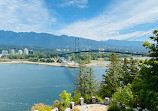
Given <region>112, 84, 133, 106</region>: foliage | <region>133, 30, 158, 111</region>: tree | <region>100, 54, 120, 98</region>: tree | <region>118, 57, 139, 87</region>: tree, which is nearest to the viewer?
<region>133, 30, 158, 111</region>: tree

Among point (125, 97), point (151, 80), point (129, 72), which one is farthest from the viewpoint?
point (129, 72)

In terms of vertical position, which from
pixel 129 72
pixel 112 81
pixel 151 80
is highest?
pixel 151 80

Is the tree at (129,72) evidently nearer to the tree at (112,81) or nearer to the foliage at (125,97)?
the tree at (112,81)

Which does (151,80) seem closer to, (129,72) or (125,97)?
(125,97)

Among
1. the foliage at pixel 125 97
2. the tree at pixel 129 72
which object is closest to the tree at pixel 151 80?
the foliage at pixel 125 97

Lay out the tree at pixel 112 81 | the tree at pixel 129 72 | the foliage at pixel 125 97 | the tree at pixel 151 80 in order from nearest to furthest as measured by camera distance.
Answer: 1. the tree at pixel 151 80
2. the foliage at pixel 125 97
3. the tree at pixel 129 72
4. the tree at pixel 112 81

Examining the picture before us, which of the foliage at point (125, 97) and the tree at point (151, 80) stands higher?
the tree at point (151, 80)

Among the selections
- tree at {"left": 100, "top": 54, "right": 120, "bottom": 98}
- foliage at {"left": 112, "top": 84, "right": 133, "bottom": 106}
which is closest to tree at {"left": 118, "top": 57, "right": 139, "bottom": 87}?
tree at {"left": 100, "top": 54, "right": 120, "bottom": 98}

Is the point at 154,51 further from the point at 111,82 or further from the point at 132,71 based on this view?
the point at 111,82

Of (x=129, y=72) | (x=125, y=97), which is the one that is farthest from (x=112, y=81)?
(x=125, y=97)

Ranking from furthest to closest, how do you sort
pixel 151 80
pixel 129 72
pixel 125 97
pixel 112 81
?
pixel 112 81, pixel 129 72, pixel 125 97, pixel 151 80

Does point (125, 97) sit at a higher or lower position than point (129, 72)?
lower

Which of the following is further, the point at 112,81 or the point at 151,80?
the point at 112,81

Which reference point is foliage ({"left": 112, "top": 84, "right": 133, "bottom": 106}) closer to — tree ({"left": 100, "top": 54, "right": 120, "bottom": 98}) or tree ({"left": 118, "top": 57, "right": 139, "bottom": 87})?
tree ({"left": 118, "top": 57, "right": 139, "bottom": 87})
